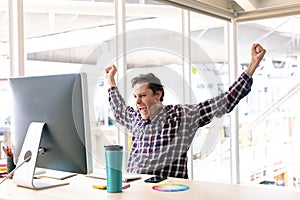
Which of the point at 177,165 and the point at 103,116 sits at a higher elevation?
the point at 103,116

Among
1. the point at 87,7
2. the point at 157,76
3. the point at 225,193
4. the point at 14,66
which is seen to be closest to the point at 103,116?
the point at 157,76

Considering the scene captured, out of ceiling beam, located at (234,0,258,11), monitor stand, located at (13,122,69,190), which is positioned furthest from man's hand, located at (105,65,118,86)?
ceiling beam, located at (234,0,258,11)

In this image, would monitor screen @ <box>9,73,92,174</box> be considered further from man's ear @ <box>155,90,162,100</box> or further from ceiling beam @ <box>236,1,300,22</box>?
ceiling beam @ <box>236,1,300,22</box>

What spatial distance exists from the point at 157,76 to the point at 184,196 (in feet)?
1.58

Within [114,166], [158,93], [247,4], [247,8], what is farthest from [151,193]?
[247,8]

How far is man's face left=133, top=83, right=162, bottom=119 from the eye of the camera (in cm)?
172

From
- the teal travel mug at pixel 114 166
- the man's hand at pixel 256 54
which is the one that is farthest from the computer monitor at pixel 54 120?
the man's hand at pixel 256 54

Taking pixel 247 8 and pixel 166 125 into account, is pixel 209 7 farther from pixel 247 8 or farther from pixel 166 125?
pixel 166 125

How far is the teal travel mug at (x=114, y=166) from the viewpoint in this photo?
1464 millimetres

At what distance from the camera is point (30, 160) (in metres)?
1.64

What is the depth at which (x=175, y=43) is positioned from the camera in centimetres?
157

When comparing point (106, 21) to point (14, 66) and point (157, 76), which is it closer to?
point (14, 66)

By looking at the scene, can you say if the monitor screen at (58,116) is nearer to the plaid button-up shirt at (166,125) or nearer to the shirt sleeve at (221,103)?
the plaid button-up shirt at (166,125)

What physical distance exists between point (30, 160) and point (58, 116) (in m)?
0.23
